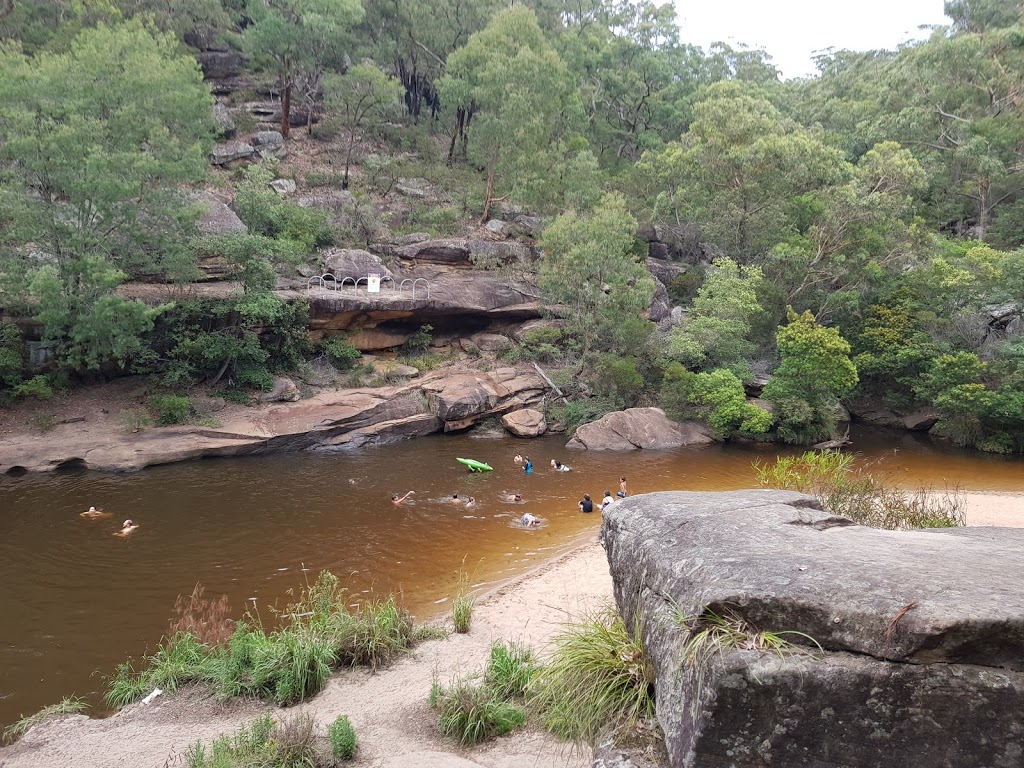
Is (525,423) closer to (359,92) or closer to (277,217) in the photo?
(277,217)

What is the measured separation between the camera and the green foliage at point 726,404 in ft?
75.2

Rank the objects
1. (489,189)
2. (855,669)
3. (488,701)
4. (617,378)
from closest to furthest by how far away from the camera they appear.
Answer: (855,669)
(488,701)
(617,378)
(489,189)

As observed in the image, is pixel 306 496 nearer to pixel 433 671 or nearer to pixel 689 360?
pixel 433 671

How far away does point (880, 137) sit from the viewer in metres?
35.6

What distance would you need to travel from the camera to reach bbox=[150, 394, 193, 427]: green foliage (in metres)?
20.9

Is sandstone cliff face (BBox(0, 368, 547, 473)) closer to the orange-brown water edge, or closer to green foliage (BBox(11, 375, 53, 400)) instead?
the orange-brown water edge

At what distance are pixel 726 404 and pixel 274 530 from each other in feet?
52.8

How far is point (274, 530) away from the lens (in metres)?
14.6

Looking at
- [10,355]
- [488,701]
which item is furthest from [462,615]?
[10,355]

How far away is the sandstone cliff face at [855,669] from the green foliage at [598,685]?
1.51 feet

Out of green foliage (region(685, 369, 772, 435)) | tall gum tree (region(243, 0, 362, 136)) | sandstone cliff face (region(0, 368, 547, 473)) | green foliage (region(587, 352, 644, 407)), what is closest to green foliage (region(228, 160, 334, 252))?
sandstone cliff face (region(0, 368, 547, 473))

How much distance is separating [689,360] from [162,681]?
21929mm

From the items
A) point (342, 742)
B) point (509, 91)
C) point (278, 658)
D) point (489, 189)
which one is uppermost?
point (509, 91)

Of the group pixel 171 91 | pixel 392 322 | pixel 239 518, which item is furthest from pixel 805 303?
pixel 171 91
